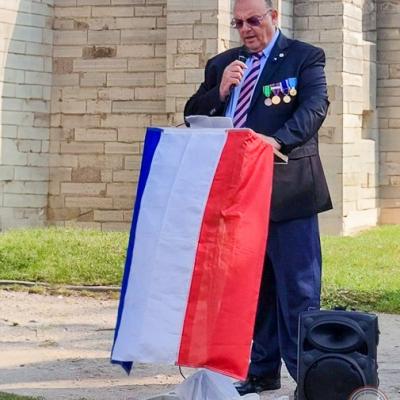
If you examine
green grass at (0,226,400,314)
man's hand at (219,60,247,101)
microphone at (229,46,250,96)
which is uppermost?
microphone at (229,46,250,96)

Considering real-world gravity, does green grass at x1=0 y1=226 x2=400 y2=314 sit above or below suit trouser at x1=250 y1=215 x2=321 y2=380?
below

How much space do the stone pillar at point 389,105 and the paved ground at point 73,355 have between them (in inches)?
334

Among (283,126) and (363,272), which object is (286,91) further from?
(363,272)

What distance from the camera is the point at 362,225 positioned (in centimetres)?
1678

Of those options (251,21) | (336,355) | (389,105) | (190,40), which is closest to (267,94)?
(251,21)

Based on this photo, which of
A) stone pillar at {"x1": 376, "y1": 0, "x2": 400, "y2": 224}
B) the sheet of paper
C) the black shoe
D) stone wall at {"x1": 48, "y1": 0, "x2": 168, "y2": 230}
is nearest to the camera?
the sheet of paper

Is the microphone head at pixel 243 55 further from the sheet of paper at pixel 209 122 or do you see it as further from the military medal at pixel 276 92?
the sheet of paper at pixel 209 122

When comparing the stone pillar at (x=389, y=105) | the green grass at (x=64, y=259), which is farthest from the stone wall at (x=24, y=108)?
the stone pillar at (x=389, y=105)

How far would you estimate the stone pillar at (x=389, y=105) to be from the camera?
17.5 m

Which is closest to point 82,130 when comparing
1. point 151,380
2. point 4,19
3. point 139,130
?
point 139,130

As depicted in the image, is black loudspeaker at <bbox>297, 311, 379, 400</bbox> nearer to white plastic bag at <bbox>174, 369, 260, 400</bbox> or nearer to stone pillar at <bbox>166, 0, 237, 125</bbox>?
white plastic bag at <bbox>174, 369, 260, 400</bbox>

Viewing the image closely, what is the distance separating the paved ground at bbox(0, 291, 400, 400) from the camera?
6.36 meters

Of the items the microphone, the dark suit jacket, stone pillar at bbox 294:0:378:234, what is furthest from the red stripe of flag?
stone pillar at bbox 294:0:378:234

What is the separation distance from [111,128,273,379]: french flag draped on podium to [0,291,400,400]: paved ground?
0.94 m
